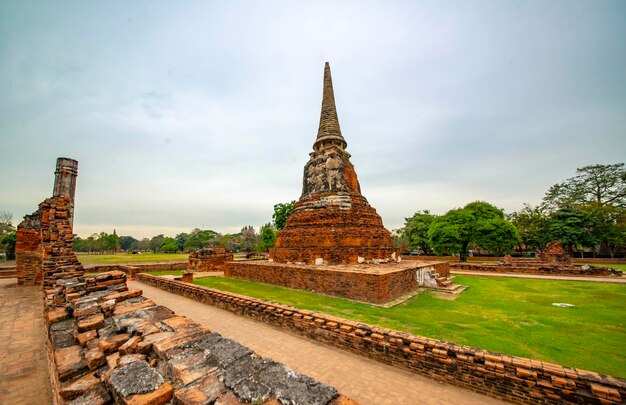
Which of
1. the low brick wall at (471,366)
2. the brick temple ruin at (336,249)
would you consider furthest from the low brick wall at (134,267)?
the low brick wall at (471,366)

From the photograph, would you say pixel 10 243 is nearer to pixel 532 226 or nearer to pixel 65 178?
pixel 65 178

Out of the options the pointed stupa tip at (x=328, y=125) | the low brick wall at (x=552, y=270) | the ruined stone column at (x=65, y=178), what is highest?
the pointed stupa tip at (x=328, y=125)

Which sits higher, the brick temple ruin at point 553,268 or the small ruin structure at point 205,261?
the small ruin structure at point 205,261

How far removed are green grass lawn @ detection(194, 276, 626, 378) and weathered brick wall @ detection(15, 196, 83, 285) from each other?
4.93m

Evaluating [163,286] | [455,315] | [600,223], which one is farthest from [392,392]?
[600,223]

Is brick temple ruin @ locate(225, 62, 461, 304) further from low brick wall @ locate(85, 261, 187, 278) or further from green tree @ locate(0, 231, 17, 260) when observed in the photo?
green tree @ locate(0, 231, 17, 260)

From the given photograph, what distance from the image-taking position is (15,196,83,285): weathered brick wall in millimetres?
6848

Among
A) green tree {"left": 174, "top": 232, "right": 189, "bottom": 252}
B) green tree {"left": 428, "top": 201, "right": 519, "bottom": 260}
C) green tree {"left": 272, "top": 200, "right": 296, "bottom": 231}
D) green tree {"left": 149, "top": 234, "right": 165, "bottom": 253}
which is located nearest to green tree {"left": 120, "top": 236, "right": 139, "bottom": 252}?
green tree {"left": 149, "top": 234, "right": 165, "bottom": 253}

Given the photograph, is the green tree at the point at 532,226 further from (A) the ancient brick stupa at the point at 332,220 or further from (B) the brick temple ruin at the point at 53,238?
(B) the brick temple ruin at the point at 53,238

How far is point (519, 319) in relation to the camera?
6.07 metres

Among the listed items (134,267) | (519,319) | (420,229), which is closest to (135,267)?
(134,267)

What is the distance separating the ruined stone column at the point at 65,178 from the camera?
12.3 metres

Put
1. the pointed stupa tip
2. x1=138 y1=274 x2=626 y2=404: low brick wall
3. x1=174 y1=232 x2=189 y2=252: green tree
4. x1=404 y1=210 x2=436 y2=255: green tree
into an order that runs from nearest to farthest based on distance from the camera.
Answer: x1=138 y1=274 x2=626 y2=404: low brick wall → the pointed stupa tip → x1=404 y1=210 x2=436 y2=255: green tree → x1=174 y1=232 x2=189 y2=252: green tree

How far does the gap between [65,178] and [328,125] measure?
1350 cm
